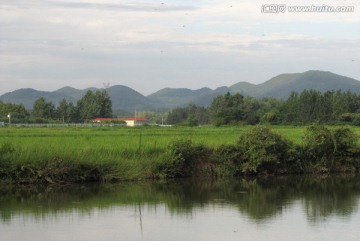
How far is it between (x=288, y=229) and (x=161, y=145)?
9188 mm

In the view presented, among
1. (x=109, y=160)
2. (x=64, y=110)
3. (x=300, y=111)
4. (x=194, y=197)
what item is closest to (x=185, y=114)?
(x=64, y=110)

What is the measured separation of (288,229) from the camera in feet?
39.0

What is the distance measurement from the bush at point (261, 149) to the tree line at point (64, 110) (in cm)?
4758

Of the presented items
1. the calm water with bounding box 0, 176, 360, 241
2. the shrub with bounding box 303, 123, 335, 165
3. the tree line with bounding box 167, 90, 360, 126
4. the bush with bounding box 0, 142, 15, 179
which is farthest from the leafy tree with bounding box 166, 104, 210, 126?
the bush with bounding box 0, 142, 15, 179

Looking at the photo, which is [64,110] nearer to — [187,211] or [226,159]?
[226,159]

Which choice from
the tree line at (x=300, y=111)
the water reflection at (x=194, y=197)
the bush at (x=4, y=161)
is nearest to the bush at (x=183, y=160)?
the water reflection at (x=194, y=197)

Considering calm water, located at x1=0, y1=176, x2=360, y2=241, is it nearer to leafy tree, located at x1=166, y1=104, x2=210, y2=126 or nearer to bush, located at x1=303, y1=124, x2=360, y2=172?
bush, located at x1=303, y1=124, x2=360, y2=172

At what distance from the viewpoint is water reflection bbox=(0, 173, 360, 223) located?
1394 centimetres

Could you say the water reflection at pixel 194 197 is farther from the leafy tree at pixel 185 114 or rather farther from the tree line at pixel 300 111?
the leafy tree at pixel 185 114

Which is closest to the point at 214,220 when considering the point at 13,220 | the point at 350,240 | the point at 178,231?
the point at 178,231

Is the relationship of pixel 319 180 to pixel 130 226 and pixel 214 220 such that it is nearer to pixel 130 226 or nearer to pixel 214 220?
pixel 214 220

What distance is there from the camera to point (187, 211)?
14.0 m

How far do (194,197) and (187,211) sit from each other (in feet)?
6.16

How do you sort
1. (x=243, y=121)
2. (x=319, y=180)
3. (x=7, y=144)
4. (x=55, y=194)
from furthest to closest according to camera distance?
1. (x=243, y=121)
2. (x=319, y=180)
3. (x=7, y=144)
4. (x=55, y=194)
